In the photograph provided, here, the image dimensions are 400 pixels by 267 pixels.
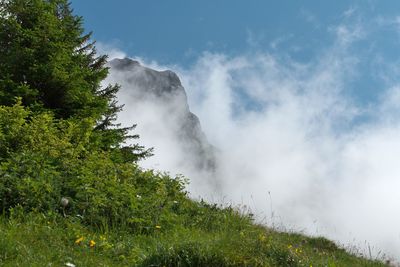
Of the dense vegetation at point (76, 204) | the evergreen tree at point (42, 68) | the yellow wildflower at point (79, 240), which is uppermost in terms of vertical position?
the evergreen tree at point (42, 68)

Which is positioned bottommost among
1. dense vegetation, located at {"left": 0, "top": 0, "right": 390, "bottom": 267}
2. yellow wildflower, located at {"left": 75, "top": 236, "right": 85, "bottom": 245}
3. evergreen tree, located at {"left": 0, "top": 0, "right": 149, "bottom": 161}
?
yellow wildflower, located at {"left": 75, "top": 236, "right": 85, "bottom": 245}

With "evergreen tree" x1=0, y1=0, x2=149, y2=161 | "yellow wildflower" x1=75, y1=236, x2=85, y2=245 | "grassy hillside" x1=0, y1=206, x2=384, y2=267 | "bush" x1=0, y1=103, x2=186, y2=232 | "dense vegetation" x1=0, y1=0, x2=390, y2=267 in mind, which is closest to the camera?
"grassy hillside" x1=0, y1=206, x2=384, y2=267

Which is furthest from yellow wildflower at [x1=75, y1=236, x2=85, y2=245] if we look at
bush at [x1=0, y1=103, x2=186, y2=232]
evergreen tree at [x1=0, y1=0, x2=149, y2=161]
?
evergreen tree at [x1=0, y1=0, x2=149, y2=161]

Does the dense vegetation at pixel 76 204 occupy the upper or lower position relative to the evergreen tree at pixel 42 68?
lower

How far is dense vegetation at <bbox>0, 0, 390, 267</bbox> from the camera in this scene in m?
6.07

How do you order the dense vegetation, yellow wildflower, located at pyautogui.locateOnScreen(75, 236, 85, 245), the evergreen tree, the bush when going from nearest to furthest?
the dense vegetation < yellow wildflower, located at pyautogui.locateOnScreen(75, 236, 85, 245) < the bush < the evergreen tree

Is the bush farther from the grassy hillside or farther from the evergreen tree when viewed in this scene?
→ the evergreen tree

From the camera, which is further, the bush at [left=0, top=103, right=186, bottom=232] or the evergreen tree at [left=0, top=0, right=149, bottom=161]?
the evergreen tree at [left=0, top=0, right=149, bottom=161]

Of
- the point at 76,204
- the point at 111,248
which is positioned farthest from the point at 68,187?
the point at 111,248

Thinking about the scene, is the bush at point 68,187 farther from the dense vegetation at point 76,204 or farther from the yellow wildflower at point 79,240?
the yellow wildflower at point 79,240

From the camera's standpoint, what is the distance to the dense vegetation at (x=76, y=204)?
6066mm

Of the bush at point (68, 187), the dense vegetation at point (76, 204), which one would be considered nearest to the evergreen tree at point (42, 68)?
the dense vegetation at point (76, 204)

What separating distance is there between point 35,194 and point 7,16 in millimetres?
10447

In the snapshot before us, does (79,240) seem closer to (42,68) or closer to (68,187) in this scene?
(68,187)
